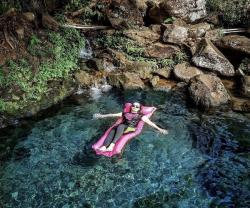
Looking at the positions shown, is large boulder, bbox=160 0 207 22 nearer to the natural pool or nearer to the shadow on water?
the natural pool

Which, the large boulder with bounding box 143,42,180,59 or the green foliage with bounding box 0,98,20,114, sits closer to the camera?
the green foliage with bounding box 0,98,20,114

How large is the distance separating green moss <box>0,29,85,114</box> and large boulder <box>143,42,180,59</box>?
282 cm

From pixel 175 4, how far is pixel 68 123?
8.04 m

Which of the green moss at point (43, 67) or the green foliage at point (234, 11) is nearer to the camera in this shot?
the green moss at point (43, 67)

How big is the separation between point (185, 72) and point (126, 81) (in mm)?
2281

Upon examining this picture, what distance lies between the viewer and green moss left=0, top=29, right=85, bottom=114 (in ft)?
39.6

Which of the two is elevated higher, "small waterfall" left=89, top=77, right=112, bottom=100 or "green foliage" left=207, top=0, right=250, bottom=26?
"green foliage" left=207, top=0, right=250, bottom=26

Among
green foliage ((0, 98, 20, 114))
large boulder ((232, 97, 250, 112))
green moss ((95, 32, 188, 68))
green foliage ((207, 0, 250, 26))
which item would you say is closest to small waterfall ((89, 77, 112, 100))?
green moss ((95, 32, 188, 68))

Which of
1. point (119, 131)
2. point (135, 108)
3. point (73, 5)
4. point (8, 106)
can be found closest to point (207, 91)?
point (135, 108)

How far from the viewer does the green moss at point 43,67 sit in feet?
39.6

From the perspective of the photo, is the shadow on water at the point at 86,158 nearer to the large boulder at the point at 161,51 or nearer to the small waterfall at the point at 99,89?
the small waterfall at the point at 99,89

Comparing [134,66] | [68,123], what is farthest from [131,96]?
[68,123]

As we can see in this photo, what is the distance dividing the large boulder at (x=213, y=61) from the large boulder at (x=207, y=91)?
881 millimetres

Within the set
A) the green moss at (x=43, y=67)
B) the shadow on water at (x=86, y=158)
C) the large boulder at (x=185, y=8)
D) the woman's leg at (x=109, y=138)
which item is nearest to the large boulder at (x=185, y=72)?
the large boulder at (x=185, y=8)
